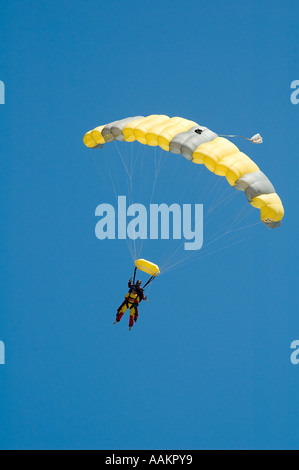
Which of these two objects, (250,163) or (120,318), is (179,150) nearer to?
(250,163)

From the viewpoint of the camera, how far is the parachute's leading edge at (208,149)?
71.7 feet

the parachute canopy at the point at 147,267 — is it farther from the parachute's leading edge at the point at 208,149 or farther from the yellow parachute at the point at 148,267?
the parachute's leading edge at the point at 208,149

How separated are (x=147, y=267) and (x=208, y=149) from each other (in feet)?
12.6

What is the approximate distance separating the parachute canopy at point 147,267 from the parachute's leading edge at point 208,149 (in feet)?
10.7

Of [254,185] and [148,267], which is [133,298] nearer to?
[148,267]

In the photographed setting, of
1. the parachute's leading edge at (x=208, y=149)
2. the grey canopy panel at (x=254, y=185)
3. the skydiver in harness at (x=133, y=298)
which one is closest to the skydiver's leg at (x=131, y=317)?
the skydiver in harness at (x=133, y=298)

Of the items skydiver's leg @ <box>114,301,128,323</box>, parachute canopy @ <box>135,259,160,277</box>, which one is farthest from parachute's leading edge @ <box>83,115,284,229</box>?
skydiver's leg @ <box>114,301,128,323</box>

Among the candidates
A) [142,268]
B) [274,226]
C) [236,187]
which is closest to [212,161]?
[236,187]

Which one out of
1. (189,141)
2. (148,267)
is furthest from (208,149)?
(148,267)

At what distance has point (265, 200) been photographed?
71.3 ft

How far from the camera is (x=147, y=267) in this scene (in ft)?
79.0

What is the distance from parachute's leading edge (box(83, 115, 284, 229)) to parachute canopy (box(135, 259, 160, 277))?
326cm

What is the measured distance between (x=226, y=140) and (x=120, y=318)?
18.4ft

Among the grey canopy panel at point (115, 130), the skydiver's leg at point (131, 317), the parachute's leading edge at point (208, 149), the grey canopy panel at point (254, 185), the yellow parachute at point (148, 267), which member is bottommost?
the skydiver's leg at point (131, 317)
